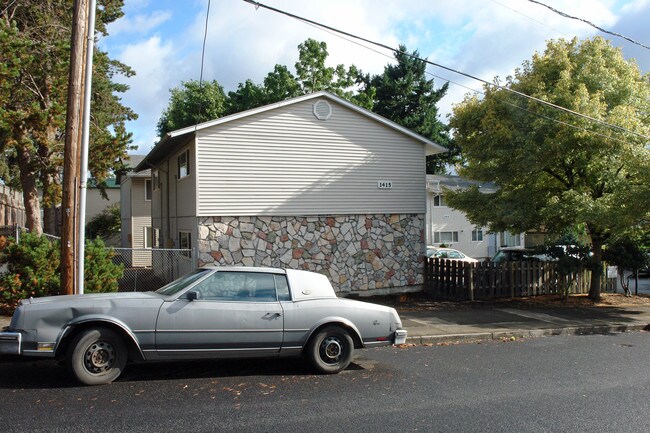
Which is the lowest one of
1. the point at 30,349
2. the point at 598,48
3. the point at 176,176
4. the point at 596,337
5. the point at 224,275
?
the point at 596,337

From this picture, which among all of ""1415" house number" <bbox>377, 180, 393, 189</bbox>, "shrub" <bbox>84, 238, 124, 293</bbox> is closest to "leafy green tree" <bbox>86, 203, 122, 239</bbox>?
""1415" house number" <bbox>377, 180, 393, 189</bbox>

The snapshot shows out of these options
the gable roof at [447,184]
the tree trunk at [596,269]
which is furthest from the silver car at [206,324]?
the gable roof at [447,184]

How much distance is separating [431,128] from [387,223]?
26.8 metres

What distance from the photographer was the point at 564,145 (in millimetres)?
13961

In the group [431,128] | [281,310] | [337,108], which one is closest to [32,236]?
[281,310]

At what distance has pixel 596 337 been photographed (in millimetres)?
11273

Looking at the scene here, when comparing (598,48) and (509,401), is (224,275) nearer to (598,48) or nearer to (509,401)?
(509,401)

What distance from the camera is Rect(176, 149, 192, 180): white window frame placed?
1603 centimetres

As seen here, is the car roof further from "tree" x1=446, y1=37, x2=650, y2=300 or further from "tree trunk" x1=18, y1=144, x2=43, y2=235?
"tree trunk" x1=18, y1=144, x2=43, y2=235

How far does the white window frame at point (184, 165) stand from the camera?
631 inches

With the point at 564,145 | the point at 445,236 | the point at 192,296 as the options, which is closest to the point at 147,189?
the point at 445,236

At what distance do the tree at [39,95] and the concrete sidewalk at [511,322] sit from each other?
5.27 m

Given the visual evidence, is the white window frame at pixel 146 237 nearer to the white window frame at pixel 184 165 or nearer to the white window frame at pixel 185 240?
the white window frame at pixel 185 240

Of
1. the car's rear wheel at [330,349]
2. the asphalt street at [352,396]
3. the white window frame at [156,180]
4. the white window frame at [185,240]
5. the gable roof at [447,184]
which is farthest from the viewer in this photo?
the gable roof at [447,184]
